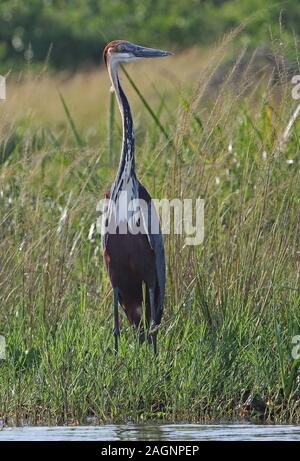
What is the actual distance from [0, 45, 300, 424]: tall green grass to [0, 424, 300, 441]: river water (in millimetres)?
129

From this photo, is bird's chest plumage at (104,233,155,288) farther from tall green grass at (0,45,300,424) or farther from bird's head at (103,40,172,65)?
bird's head at (103,40,172,65)

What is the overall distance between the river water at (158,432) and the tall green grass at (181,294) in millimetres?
129

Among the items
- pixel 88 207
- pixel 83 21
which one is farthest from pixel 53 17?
pixel 88 207

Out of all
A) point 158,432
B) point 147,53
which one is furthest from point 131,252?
point 158,432

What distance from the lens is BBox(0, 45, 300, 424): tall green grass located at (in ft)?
19.4

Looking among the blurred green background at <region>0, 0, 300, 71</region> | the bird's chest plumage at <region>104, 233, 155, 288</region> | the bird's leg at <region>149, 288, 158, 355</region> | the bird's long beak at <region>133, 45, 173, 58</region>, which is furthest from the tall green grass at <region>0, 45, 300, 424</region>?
the blurred green background at <region>0, 0, 300, 71</region>

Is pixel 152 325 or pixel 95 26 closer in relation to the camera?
pixel 152 325

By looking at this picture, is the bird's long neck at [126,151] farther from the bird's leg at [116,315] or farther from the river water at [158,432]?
the river water at [158,432]

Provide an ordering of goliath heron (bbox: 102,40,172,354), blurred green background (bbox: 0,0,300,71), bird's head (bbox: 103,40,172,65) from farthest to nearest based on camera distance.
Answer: blurred green background (bbox: 0,0,300,71) < bird's head (bbox: 103,40,172,65) < goliath heron (bbox: 102,40,172,354)

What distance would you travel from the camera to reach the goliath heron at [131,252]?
6789 millimetres

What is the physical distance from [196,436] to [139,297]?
1.69 meters

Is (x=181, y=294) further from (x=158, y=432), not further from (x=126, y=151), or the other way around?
(x=158, y=432)

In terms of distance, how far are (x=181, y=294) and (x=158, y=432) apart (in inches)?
48.5

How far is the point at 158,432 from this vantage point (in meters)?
5.60
